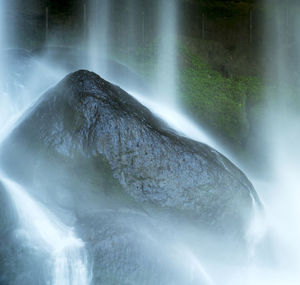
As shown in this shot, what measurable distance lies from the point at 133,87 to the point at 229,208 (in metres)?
4.15

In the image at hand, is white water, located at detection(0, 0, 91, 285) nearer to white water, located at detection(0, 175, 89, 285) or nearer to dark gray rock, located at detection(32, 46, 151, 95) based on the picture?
white water, located at detection(0, 175, 89, 285)

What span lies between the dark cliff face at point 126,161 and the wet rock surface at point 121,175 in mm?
13

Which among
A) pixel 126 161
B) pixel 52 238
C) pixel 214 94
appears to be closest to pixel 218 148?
pixel 214 94

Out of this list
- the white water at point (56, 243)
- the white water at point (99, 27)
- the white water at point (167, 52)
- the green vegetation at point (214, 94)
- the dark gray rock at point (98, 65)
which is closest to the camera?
the white water at point (56, 243)

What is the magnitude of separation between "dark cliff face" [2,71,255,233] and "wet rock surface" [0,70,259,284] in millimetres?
13

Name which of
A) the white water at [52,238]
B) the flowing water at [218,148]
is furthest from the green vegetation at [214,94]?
the white water at [52,238]

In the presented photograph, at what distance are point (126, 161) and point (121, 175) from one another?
0.63 ft

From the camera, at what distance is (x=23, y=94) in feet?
20.5

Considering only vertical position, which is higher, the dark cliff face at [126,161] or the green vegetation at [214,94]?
the green vegetation at [214,94]

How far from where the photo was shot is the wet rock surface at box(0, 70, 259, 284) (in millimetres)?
3976

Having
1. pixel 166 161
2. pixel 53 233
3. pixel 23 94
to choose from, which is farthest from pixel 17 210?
pixel 23 94

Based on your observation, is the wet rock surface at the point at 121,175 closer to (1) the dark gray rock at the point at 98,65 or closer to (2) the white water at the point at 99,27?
(1) the dark gray rock at the point at 98,65

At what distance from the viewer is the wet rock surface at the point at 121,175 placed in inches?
157

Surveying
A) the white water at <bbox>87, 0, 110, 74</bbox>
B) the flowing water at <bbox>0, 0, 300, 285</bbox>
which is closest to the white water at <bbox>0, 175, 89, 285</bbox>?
the flowing water at <bbox>0, 0, 300, 285</bbox>
